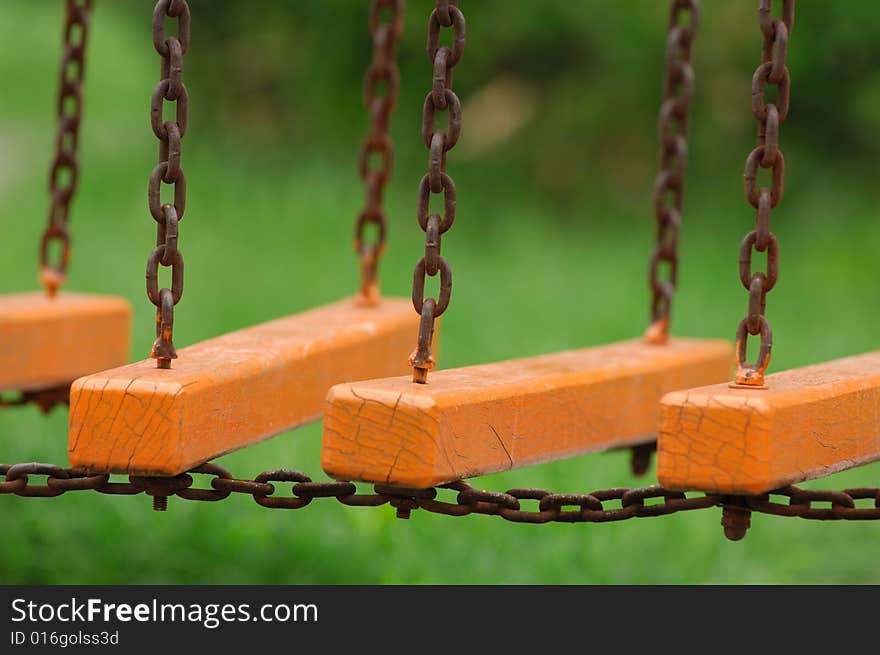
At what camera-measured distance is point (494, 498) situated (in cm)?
221

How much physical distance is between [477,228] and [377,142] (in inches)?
190

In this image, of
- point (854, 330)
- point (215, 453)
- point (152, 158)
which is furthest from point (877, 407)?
point (152, 158)

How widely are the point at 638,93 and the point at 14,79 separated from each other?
544cm

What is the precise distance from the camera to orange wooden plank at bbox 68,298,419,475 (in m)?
2.12

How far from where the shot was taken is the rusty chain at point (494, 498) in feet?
7.18

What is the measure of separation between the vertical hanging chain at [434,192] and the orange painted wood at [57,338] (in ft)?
3.59

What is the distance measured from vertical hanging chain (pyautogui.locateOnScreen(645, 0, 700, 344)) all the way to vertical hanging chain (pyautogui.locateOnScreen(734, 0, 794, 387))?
31.9 inches

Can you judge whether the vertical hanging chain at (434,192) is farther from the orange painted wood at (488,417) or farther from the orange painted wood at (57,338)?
the orange painted wood at (57,338)

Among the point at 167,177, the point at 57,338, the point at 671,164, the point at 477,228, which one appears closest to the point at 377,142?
the point at 671,164

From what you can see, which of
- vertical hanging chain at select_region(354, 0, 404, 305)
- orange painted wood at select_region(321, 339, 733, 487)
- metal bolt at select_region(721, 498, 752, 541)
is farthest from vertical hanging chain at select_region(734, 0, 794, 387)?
vertical hanging chain at select_region(354, 0, 404, 305)

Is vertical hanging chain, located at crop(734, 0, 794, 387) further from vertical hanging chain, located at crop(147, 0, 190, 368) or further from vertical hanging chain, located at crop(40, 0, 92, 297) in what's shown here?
vertical hanging chain, located at crop(40, 0, 92, 297)

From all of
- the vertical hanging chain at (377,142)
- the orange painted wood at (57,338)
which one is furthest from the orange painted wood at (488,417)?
the orange painted wood at (57,338)
